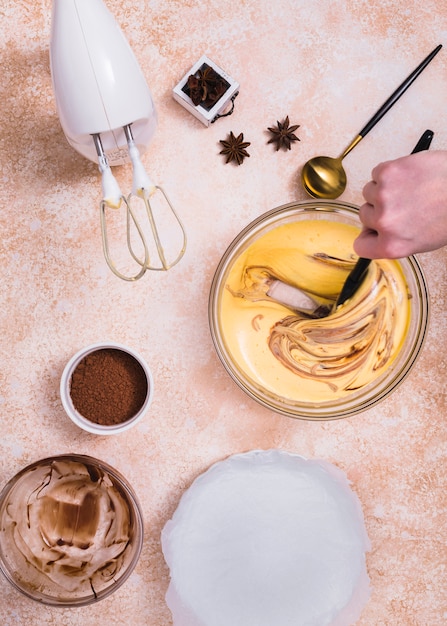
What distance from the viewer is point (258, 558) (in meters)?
0.98

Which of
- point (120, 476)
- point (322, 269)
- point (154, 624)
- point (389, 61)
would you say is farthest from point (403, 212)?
point (154, 624)

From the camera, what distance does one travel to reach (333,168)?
0.97 metres

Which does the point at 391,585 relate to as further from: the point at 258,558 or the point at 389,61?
the point at 389,61

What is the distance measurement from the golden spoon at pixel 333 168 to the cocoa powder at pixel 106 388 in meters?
0.41

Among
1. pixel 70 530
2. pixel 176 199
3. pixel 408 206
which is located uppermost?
pixel 408 206

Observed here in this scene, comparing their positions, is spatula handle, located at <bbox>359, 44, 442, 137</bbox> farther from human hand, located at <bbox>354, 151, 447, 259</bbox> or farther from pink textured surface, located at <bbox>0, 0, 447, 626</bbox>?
human hand, located at <bbox>354, 151, 447, 259</bbox>

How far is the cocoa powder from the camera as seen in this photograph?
0.95 meters

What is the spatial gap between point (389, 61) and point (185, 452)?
29.6 inches

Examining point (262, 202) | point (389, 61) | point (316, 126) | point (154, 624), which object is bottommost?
point (154, 624)

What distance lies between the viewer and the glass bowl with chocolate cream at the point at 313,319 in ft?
3.15

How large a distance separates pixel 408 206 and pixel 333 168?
19 centimetres

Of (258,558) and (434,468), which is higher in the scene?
(434,468)

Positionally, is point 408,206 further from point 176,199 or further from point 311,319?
point 176,199

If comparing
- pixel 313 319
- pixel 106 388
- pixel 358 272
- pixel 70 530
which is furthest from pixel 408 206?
pixel 70 530
